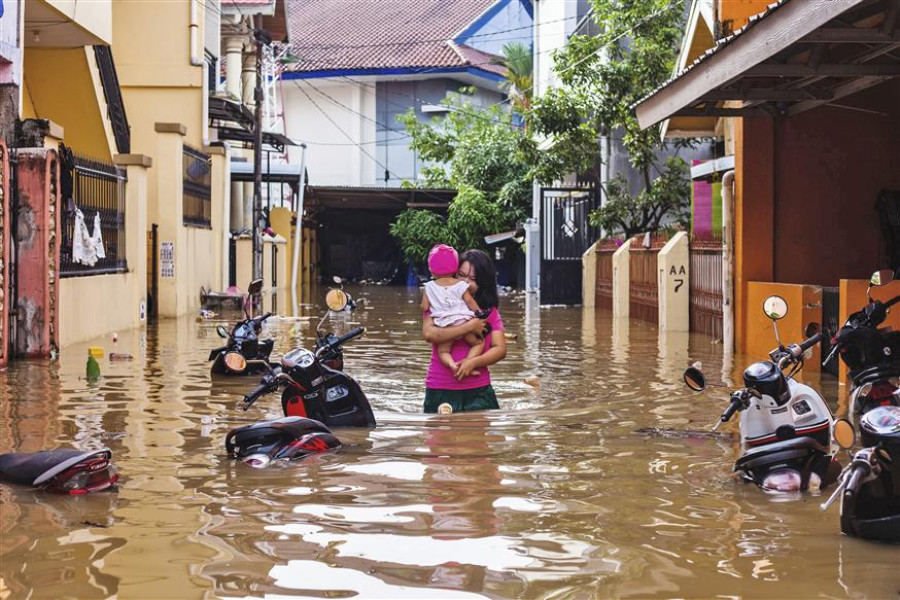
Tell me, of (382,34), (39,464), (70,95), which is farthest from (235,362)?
(382,34)

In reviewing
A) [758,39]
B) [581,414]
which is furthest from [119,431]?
[758,39]

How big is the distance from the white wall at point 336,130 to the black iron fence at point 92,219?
34.8 metres

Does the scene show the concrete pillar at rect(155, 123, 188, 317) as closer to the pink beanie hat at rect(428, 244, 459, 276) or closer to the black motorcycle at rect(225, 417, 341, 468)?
the pink beanie hat at rect(428, 244, 459, 276)

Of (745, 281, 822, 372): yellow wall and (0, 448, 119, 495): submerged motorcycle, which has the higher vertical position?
(745, 281, 822, 372): yellow wall

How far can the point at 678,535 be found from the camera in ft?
18.4

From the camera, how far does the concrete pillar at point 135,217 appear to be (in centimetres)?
1996

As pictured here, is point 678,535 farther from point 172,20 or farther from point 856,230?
point 172,20

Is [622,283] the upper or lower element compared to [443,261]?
lower

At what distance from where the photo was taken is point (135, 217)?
20109 mm

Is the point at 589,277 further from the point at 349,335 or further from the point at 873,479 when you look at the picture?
the point at 873,479

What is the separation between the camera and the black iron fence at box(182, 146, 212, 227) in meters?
25.4

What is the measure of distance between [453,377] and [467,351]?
233 millimetres

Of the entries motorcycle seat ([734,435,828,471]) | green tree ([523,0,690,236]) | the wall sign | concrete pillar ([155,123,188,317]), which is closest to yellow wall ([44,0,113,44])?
concrete pillar ([155,123,188,317])

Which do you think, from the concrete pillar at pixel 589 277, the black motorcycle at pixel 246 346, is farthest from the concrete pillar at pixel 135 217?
the concrete pillar at pixel 589 277
